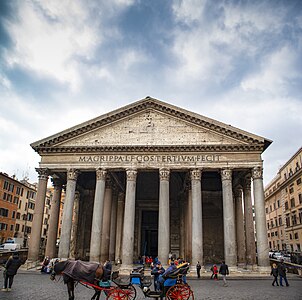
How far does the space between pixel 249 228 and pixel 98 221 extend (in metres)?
10.5

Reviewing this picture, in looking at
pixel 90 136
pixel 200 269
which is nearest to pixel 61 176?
pixel 90 136

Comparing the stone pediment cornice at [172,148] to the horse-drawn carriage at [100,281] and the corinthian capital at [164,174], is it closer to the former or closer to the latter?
the corinthian capital at [164,174]

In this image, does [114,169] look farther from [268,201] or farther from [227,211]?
[268,201]

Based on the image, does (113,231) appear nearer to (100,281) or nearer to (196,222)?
(196,222)

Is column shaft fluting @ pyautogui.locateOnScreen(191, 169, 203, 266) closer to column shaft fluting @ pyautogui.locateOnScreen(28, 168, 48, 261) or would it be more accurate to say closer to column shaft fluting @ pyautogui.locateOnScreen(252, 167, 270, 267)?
column shaft fluting @ pyautogui.locateOnScreen(252, 167, 270, 267)

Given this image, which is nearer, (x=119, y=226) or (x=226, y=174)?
(x=226, y=174)

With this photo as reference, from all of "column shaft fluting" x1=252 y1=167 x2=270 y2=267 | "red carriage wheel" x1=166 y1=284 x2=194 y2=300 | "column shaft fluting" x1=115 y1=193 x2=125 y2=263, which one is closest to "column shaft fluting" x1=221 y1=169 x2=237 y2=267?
"column shaft fluting" x1=252 y1=167 x2=270 y2=267

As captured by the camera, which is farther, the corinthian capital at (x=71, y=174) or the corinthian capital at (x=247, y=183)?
the corinthian capital at (x=247, y=183)

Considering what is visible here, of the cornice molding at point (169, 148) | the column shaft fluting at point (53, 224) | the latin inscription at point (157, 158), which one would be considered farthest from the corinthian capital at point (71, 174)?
the column shaft fluting at point (53, 224)

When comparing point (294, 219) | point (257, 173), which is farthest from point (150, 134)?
point (294, 219)

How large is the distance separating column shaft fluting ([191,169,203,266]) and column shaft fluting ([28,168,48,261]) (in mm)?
9963

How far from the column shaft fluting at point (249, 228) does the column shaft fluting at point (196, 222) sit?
4600 mm

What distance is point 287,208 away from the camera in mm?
39656

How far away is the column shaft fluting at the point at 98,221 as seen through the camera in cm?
1861
